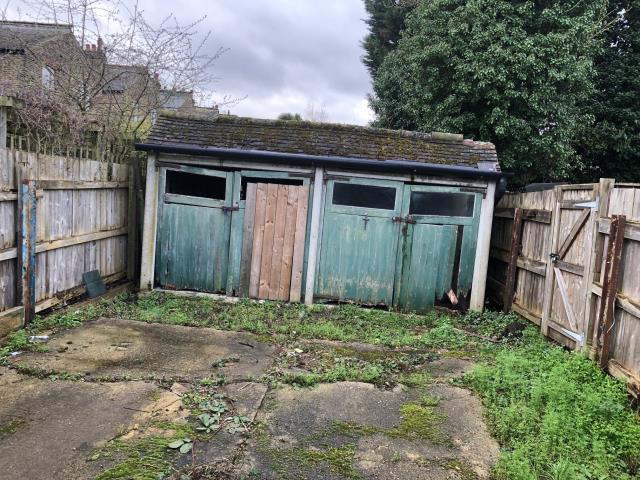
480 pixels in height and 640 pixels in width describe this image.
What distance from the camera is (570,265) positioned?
5.21 m

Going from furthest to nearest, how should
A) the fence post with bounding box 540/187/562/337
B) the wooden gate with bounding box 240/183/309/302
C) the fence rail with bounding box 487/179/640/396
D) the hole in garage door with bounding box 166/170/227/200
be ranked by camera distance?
the hole in garage door with bounding box 166/170/227/200
the wooden gate with bounding box 240/183/309/302
the fence post with bounding box 540/187/562/337
the fence rail with bounding box 487/179/640/396

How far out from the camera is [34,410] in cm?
328

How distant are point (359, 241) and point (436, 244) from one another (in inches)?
47.4

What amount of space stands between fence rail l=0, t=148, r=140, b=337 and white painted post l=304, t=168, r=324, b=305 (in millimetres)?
3072

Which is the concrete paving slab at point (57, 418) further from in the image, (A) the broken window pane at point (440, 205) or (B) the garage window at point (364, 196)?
(A) the broken window pane at point (440, 205)

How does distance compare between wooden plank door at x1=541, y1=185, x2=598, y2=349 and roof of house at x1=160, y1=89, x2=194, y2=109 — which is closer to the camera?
wooden plank door at x1=541, y1=185, x2=598, y2=349

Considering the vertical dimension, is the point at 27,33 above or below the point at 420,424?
above

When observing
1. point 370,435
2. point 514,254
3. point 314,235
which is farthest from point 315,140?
point 370,435

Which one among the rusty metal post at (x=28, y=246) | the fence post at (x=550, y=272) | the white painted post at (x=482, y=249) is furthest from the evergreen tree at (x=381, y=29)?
the rusty metal post at (x=28, y=246)

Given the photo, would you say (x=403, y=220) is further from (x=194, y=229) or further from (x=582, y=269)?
(x=194, y=229)

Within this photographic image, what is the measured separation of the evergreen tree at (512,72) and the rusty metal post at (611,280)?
7.86m

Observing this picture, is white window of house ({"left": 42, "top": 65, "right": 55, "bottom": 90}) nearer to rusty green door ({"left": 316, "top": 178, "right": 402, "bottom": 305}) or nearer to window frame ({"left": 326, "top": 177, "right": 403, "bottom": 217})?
window frame ({"left": 326, "top": 177, "right": 403, "bottom": 217})

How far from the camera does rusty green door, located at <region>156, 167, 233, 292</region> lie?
7180mm

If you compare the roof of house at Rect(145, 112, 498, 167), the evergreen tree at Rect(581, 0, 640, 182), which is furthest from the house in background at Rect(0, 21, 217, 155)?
the evergreen tree at Rect(581, 0, 640, 182)
